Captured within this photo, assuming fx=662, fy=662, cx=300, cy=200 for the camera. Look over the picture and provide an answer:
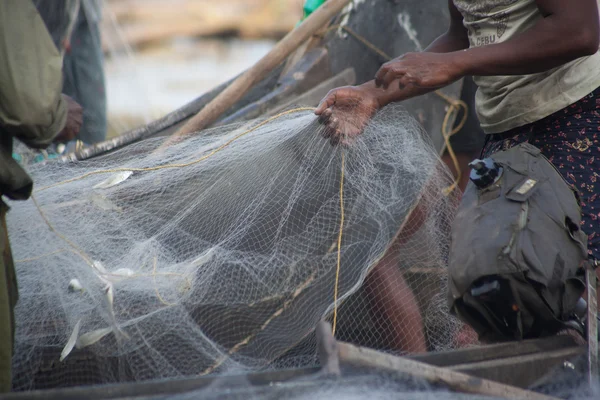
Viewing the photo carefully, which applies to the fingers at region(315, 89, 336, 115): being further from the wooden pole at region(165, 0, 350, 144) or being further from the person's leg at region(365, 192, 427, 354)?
the wooden pole at region(165, 0, 350, 144)

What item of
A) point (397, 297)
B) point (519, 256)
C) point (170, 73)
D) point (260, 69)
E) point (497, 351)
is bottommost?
point (170, 73)

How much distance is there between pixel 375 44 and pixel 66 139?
1811 millimetres

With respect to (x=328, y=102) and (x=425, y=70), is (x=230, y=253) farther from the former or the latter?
(x=425, y=70)

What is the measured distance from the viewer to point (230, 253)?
2.42 m

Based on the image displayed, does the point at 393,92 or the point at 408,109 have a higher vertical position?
the point at 393,92

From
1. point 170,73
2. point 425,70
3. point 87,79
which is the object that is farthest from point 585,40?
point 170,73

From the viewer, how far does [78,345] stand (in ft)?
7.72

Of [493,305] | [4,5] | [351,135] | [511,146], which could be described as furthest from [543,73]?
[4,5]

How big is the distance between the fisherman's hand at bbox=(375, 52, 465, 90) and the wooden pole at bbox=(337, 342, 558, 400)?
84cm

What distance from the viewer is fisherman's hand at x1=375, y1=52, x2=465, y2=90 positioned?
6.36ft

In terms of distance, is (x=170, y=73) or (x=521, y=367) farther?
(x=170, y=73)

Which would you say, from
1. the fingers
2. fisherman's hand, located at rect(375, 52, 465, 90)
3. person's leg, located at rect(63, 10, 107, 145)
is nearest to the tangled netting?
the fingers

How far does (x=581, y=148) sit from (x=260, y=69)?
6.31 feet

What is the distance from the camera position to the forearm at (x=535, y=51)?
182 centimetres
